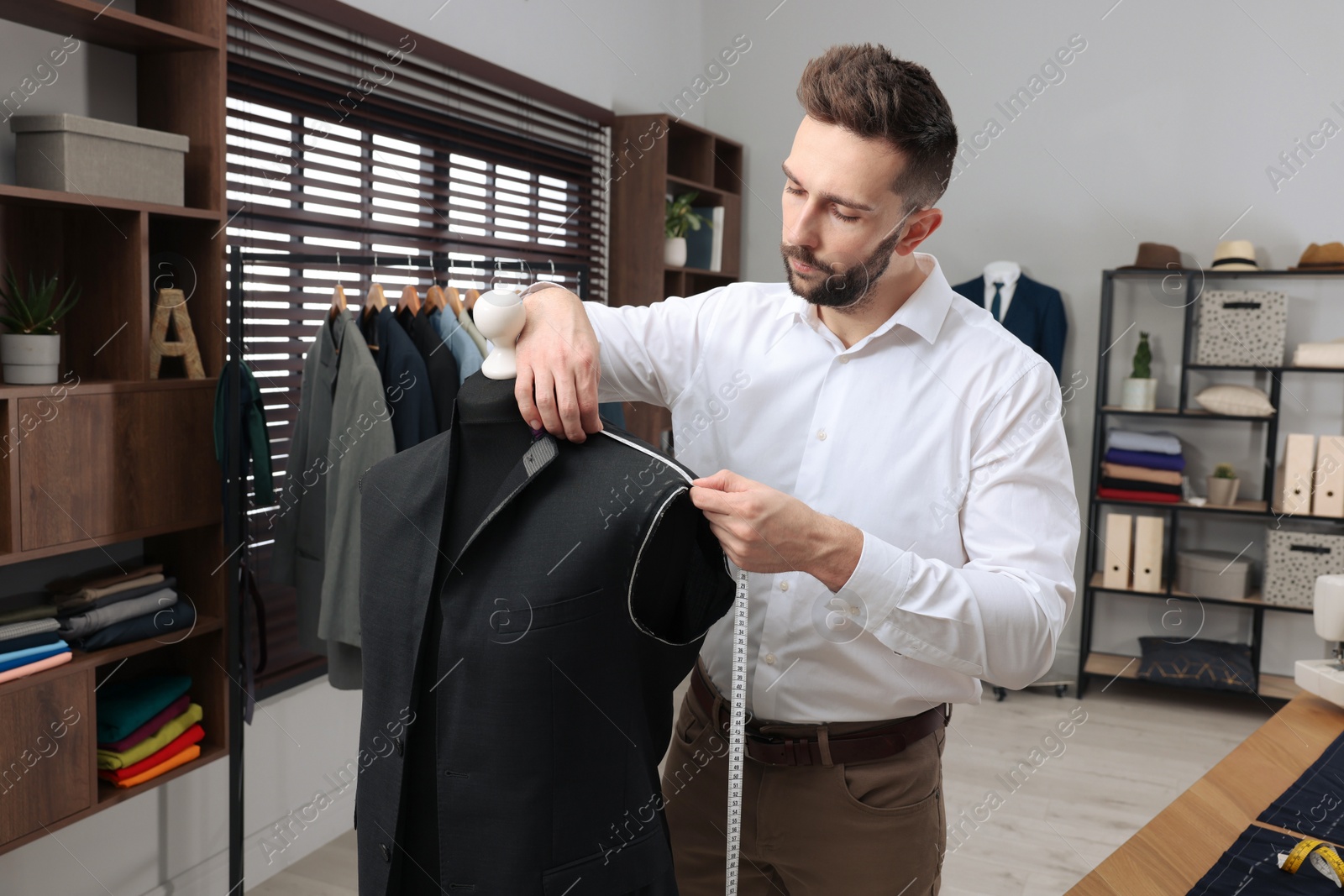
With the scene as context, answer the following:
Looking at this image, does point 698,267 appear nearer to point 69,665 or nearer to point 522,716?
point 69,665

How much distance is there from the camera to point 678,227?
452cm

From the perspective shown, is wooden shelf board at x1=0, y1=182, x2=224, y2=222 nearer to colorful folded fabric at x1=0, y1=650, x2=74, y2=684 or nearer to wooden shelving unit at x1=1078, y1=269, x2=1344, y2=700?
colorful folded fabric at x1=0, y1=650, x2=74, y2=684

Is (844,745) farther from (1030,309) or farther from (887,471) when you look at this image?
(1030,309)

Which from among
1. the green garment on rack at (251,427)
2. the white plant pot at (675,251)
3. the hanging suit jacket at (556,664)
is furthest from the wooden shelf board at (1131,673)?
the hanging suit jacket at (556,664)

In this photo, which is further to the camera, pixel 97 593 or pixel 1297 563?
pixel 1297 563

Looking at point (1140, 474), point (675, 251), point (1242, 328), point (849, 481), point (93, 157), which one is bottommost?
point (1140, 474)

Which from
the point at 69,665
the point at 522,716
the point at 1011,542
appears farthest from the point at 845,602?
the point at 69,665

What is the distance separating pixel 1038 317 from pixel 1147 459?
0.78 meters

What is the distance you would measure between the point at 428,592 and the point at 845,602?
475mm

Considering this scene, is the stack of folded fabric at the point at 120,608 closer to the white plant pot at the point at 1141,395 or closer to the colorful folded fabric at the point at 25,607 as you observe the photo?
the colorful folded fabric at the point at 25,607

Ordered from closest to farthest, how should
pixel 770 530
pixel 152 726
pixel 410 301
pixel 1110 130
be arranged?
pixel 770 530 → pixel 152 726 → pixel 410 301 → pixel 1110 130

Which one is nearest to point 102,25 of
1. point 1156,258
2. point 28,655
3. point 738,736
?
point 28,655

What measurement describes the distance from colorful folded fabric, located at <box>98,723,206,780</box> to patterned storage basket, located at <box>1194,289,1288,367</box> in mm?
3975

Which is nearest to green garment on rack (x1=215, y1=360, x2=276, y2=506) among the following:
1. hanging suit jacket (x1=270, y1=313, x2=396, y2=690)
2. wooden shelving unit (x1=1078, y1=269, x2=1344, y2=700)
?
hanging suit jacket (x1=270, y1=313, x2=396, y2=690)
